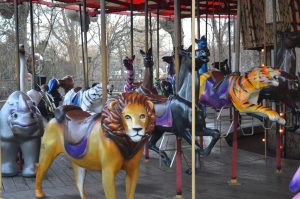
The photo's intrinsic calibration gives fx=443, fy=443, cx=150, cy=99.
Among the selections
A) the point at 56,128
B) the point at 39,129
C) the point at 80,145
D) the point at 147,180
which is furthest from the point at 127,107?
the point at 39,129

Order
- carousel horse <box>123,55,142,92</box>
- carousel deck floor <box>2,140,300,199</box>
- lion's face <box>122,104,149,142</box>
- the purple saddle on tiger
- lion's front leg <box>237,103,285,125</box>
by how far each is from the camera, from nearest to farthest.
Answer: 1. lion's face <box>122,104,149,142</box>
2. the purple saddle on tiger
3. lion's front leg <box>237,103,285,125</box>
4. carousel deck floor <box>2,140,300,199</box>
5. carousel horse <box>123,55,142,92</box>

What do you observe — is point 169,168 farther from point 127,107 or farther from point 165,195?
point 127,107

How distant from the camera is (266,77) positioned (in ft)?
20.0

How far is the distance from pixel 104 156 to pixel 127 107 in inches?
23.8

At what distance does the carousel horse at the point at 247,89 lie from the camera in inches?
239

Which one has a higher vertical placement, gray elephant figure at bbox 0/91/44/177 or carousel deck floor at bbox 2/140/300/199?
gray elephant figure at bbox 0/91/44/177

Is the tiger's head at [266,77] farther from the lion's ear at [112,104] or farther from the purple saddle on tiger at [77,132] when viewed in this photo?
the lion's ear at [112,104]

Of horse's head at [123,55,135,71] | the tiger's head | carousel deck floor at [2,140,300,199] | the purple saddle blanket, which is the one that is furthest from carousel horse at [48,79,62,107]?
the tiger's head

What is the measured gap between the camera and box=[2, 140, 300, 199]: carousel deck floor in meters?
5.94

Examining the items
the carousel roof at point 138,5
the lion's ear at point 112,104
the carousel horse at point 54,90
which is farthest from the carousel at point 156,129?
the carousel roof at point 138,5

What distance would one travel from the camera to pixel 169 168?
774 cm

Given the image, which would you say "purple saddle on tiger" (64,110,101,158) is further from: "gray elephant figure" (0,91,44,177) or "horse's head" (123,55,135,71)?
"horse's head" (123,55,135,71)

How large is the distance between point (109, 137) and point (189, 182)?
282 cm

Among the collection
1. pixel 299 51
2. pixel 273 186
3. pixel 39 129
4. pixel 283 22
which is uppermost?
pixel 283 22
